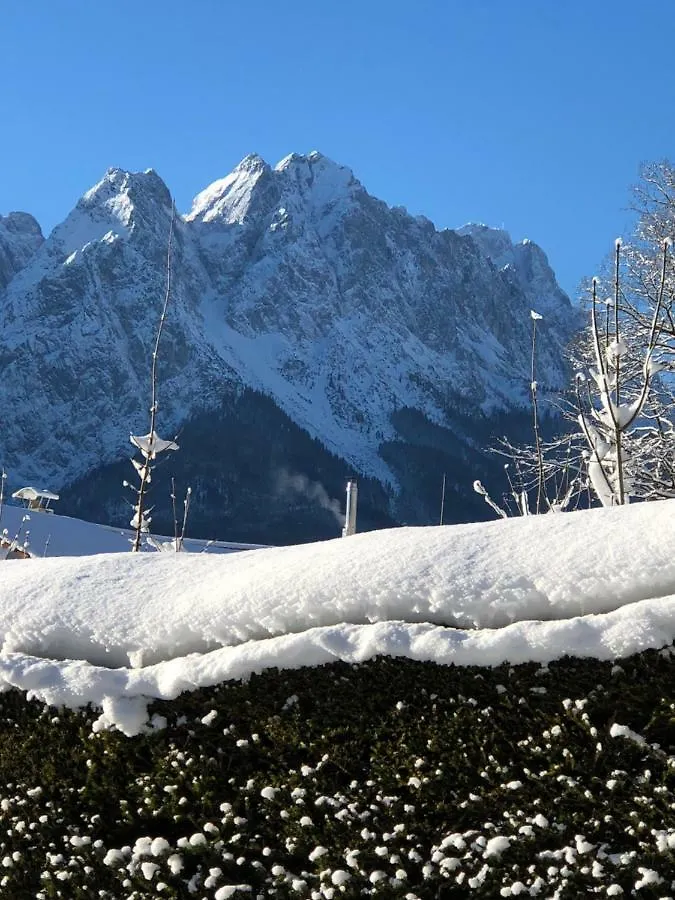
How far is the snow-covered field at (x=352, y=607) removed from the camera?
7.87 ft

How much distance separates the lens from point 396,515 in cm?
15250

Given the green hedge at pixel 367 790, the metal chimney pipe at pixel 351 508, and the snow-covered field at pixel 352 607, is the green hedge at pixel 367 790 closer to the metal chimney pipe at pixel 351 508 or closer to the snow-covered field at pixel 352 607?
the snow-covered field at pixel 352 607

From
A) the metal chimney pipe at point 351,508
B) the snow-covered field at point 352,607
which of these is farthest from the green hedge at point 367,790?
the metal chimney pipe at point 351,508

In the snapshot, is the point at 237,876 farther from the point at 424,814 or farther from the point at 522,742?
the point at 522,742

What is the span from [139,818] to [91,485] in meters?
146

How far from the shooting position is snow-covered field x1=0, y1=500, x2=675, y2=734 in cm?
240

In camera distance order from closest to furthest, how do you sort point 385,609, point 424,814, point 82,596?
point 424,814 < point 385,609 < point 82,596

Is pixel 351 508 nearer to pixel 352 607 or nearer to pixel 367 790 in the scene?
pixel 352 607

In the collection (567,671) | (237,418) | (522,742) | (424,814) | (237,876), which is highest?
(237,418)

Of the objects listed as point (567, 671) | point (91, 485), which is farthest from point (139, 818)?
point (91, 485)

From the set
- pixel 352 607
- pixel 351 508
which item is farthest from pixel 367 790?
pixel 351 508

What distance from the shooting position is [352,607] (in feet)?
8.70

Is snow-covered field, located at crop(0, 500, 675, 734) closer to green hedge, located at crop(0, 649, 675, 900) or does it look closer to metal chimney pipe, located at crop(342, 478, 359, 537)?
green hedge, located at crop(0, 649, 675, 900)

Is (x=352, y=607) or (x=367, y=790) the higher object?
(x=352, y=607)
